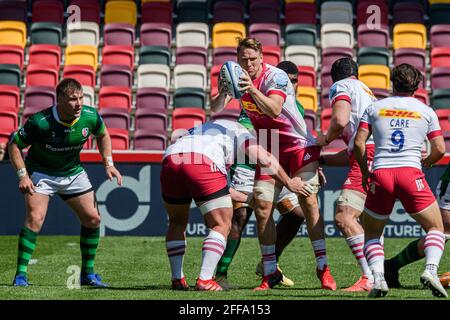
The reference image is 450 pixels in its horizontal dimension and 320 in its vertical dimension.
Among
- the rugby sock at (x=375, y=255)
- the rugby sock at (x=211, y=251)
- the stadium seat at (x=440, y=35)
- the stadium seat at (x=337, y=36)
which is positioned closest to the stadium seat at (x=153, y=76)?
the stadium seat at (x=337, y=36)

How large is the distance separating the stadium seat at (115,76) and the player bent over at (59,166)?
10132 millimetres

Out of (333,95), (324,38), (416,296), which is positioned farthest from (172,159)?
(324,38)

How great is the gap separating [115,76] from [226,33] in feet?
8.19

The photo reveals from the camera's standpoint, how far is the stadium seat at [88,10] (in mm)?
21828

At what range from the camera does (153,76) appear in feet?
67.6

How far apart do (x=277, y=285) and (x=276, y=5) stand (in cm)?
1263

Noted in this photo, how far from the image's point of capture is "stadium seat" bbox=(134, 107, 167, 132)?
1950 centimetres

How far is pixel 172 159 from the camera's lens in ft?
29.7

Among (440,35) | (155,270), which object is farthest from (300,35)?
(155,270)

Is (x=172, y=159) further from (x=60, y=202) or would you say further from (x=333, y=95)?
(x=60, y=202)

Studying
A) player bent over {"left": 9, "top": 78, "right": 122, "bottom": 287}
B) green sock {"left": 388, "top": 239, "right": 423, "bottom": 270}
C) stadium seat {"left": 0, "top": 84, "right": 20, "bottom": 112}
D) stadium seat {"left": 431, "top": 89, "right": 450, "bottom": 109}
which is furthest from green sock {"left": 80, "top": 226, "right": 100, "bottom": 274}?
stadium seat {"left": 431, "top": 89, "right": 450, "bottom": 109}

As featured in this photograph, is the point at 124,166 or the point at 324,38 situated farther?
the point at 324,38

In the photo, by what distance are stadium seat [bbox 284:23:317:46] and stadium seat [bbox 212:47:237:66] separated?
1235 mm

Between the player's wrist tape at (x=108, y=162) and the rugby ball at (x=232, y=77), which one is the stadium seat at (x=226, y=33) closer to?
the player's wrist tape at (x=108, y=162)
